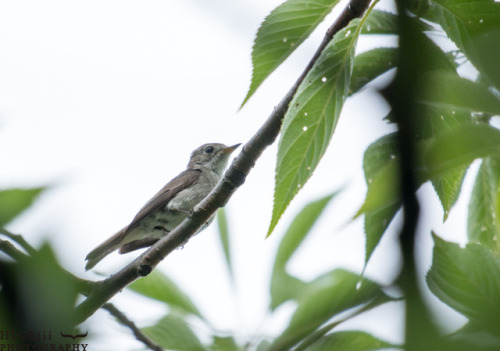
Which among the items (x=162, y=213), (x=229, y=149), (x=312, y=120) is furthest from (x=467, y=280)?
(x=229, y=149)

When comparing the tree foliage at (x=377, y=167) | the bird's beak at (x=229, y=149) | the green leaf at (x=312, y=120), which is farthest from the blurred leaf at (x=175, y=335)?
the bird's beak at (x=229, y=149)

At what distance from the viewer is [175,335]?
2.04 m

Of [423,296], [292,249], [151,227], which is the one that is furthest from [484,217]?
[151,227]

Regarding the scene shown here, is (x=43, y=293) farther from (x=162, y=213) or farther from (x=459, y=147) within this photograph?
(x=162, y=213)

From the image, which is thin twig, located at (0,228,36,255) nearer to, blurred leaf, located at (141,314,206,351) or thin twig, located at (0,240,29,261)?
thin twig, located at (0,240,29,261)

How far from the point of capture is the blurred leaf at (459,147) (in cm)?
89

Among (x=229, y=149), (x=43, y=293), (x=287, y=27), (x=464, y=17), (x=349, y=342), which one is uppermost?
(x=229, y=149)

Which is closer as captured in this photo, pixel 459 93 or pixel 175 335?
pixel 459 93

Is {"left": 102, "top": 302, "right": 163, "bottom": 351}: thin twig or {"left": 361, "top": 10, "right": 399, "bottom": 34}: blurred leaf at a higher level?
{"left": 361, "top": 10, "right": 399, "bottom": 34}: blurred leaf

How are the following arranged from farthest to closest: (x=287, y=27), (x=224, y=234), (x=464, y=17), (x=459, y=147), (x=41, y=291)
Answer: (x=224, y=234) < (x=287, y=27) < (x=464, y=17) < (x=459, y=147) < (x=41, y=291)

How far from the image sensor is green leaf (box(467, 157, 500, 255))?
2453mm

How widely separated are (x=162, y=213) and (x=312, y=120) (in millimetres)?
5928

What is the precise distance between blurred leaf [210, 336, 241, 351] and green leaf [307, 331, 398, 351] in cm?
121

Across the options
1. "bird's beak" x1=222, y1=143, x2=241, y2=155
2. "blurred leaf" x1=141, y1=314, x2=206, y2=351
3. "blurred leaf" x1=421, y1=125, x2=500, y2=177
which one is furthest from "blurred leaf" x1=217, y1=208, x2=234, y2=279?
"bird's beak" x1=222, y1=143, x2=241, y2=155
